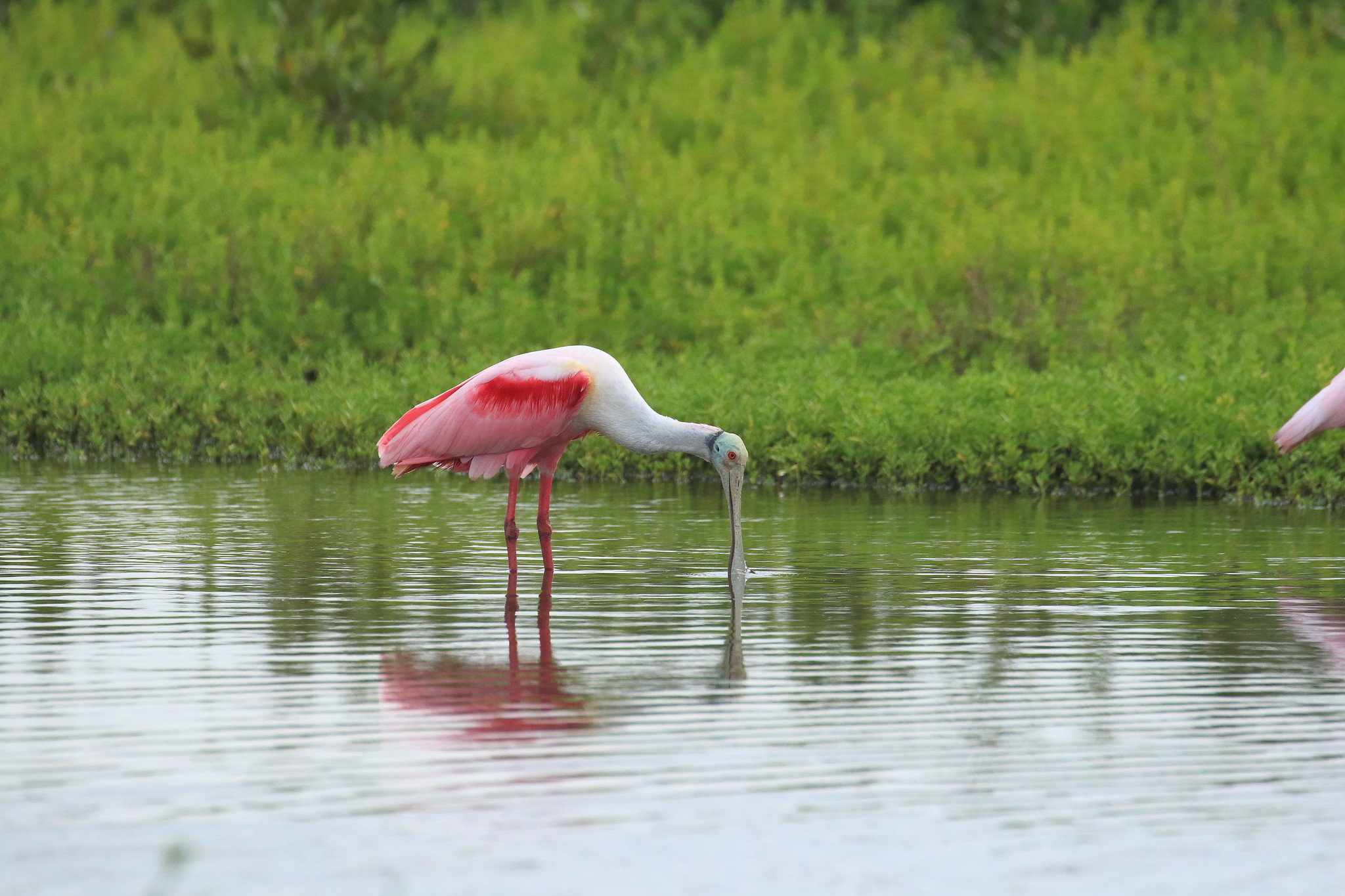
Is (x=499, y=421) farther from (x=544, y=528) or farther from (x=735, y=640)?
(x=735, y=640)

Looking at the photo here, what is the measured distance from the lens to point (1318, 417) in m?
10.7

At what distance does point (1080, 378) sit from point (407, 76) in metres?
10.8

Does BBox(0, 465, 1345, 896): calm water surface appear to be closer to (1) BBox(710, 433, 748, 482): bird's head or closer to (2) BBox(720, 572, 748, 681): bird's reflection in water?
(2) BBox(720, 572, 748, 681): bird's reflection in water

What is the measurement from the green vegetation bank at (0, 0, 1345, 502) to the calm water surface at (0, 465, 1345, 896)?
3.16 metres

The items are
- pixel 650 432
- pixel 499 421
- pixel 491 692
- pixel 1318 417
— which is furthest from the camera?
pixel 1318 417

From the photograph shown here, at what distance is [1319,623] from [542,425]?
3.53m

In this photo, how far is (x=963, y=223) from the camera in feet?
62.8

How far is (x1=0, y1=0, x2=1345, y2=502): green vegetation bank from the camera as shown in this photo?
14031mm

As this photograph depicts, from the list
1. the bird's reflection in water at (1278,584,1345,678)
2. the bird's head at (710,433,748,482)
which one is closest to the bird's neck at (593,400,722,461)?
the bird's head at (710,433,748,482)

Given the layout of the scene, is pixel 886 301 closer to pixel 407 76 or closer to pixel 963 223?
pixel 963 223

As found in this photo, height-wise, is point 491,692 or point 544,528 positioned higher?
point 544,528

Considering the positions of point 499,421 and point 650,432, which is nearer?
point 650,432

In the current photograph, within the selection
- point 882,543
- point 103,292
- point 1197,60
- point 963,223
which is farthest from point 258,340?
point 1197,60

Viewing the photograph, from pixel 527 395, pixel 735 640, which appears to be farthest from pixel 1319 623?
pixel 527 395
